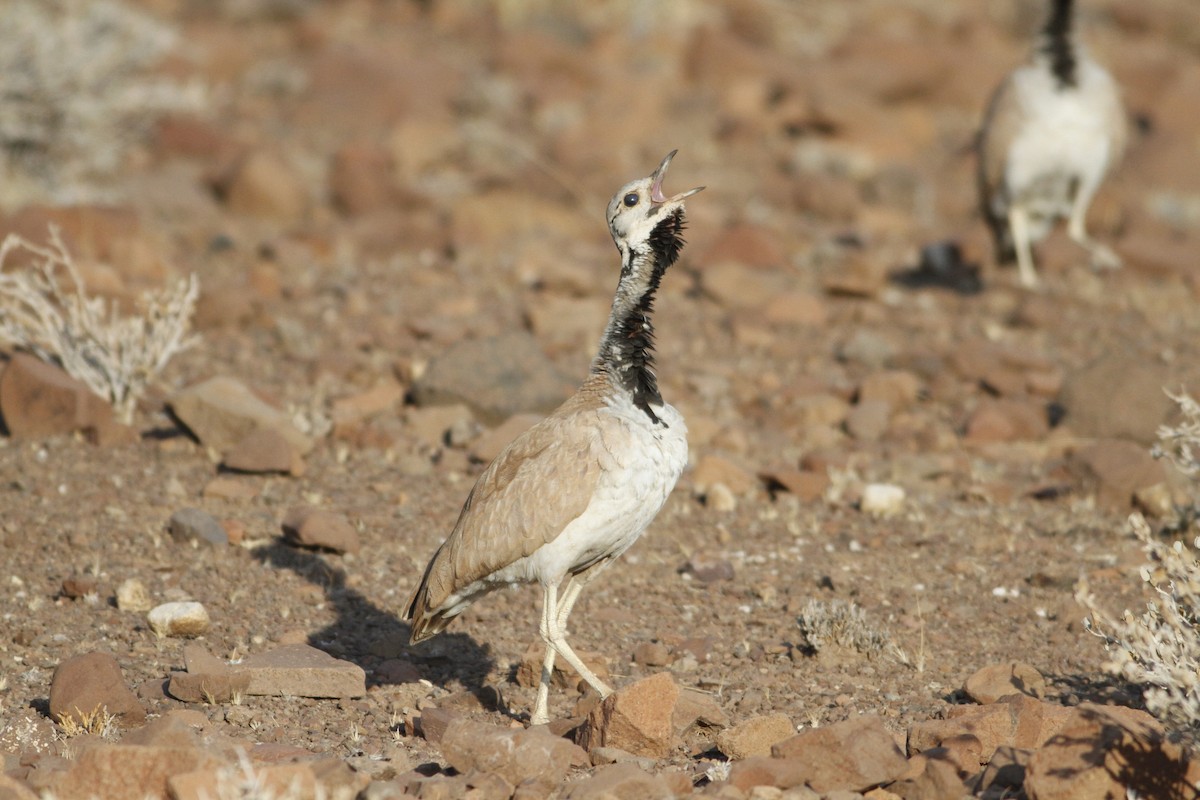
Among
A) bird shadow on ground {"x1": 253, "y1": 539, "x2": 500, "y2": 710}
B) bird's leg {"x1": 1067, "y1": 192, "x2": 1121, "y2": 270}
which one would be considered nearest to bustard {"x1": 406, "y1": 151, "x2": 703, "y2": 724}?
bird shadow on ground {"x1": 253, "y1": 539, "x2": 500, "y2": 710}

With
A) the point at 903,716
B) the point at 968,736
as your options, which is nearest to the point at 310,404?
the point at 903,716

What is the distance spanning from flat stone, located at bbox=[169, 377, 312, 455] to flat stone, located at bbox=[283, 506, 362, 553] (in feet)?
3.32

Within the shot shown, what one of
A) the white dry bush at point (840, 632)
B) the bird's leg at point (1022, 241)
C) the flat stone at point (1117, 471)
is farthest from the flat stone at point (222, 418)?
the bird's leg at point (1022, 241)

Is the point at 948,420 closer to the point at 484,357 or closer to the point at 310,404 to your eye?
the point at 484,357

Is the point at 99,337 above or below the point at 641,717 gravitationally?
above

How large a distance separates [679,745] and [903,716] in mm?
837

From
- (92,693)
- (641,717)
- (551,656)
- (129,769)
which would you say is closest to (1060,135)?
(551,656)

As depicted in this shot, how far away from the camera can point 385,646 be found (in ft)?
19.6

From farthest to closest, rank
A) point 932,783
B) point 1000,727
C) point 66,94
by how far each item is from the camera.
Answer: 1. point 66,94
2. point 1000,727
3. point 932,783

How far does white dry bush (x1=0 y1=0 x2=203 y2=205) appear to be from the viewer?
39.2ft

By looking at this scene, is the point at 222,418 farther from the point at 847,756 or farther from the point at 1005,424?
the point at 1005,424

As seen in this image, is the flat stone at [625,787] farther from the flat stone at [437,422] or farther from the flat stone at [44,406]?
the flat stone at [44,406]

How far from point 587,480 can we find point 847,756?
1.27m

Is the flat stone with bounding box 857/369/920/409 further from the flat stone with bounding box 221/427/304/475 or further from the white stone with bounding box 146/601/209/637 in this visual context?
the white stone with bounding box 146/601/209/637
